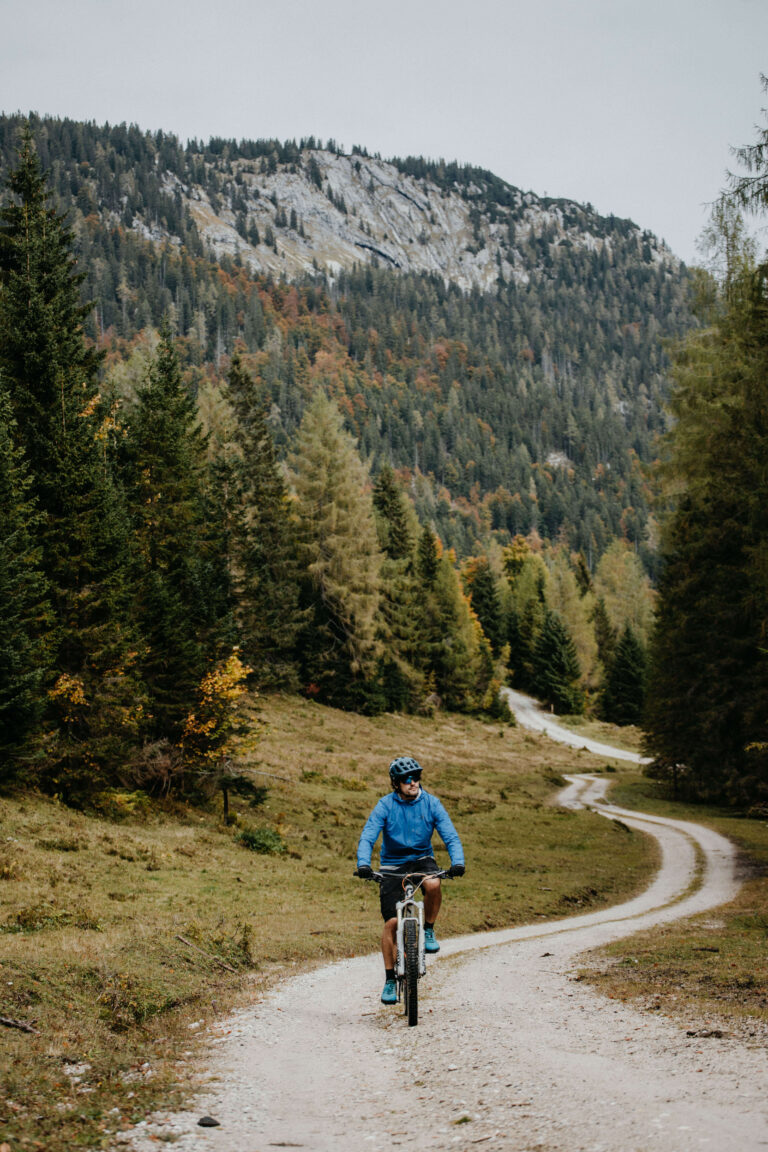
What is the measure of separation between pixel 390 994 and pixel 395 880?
112cm

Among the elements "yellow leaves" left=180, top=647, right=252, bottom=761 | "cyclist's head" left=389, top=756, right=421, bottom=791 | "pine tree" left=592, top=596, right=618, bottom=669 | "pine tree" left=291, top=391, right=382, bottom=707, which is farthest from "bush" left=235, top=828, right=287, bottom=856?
"pine tree" left=592, top=596, right=618, bottom=669

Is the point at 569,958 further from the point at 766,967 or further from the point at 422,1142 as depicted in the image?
the point at 422,1142

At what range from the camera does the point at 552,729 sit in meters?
A: 85.4

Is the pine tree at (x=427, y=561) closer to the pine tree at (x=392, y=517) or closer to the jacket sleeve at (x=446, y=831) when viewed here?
the pine tree at (x=392, y=517)

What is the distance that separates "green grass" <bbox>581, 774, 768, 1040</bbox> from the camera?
8398 millimetres

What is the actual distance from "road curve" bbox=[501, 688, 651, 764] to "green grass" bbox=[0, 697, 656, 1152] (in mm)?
33970

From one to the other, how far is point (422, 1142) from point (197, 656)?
23384 millimetres

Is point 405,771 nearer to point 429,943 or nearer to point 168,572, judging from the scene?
point 429,943

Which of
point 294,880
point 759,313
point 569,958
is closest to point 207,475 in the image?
point 294,880

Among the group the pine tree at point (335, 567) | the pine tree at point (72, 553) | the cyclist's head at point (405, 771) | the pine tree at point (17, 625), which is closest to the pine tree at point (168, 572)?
the pine tree at point (72, 553)

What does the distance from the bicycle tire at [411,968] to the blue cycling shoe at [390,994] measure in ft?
0.59

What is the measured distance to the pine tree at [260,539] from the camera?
1838 inches

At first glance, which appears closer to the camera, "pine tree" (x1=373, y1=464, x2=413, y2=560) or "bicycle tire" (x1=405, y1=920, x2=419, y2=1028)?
"bicycle tire" (x1=405, y1=920, x2=419, y2=1028)

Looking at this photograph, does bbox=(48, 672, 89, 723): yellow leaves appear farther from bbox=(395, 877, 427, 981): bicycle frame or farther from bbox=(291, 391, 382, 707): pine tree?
bbox=(291, 391, 382, 707): pine tree
